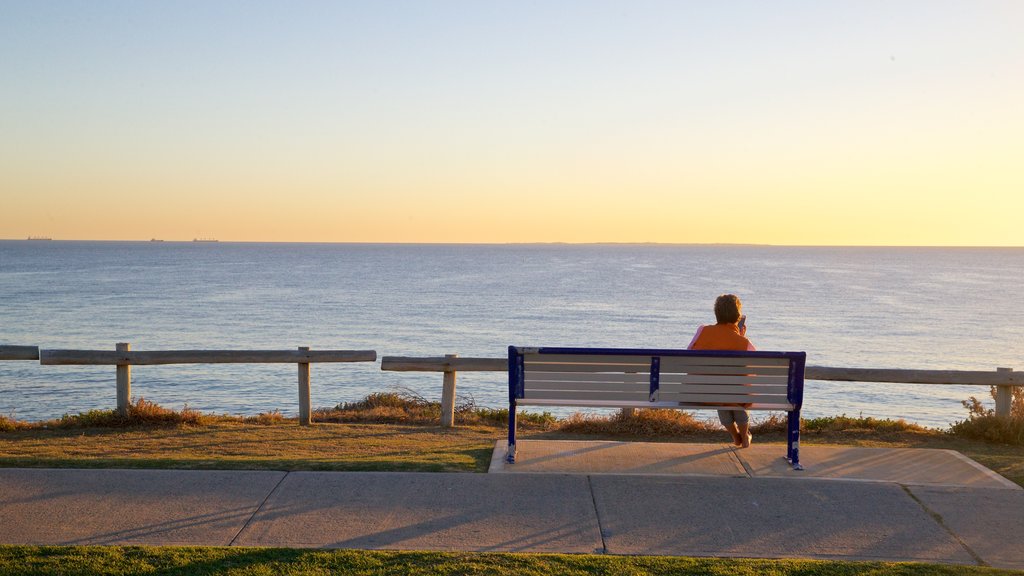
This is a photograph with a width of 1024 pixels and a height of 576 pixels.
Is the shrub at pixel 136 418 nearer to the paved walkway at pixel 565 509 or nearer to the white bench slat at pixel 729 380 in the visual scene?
the paved walkway at pixel 565 509

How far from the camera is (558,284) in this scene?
87438 mm

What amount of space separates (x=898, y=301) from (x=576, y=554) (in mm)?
70918

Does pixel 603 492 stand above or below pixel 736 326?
below

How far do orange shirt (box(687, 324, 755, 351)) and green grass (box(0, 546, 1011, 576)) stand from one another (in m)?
2.81

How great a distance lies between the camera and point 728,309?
7.29 meters

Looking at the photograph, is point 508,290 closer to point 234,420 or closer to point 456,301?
point 456,301

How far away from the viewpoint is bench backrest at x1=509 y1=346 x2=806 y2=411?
22.5ft

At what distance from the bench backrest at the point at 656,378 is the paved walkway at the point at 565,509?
0.52 metres

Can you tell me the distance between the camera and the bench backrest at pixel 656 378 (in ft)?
22.5

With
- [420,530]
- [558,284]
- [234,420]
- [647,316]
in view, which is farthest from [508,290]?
[420,530]

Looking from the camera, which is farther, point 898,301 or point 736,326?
point 898,301

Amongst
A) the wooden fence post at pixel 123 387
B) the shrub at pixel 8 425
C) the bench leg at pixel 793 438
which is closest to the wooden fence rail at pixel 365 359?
the wooden fence post at pixel 123 387

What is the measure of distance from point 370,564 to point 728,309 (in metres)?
4.01

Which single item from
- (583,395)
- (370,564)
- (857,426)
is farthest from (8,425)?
(857,426)
